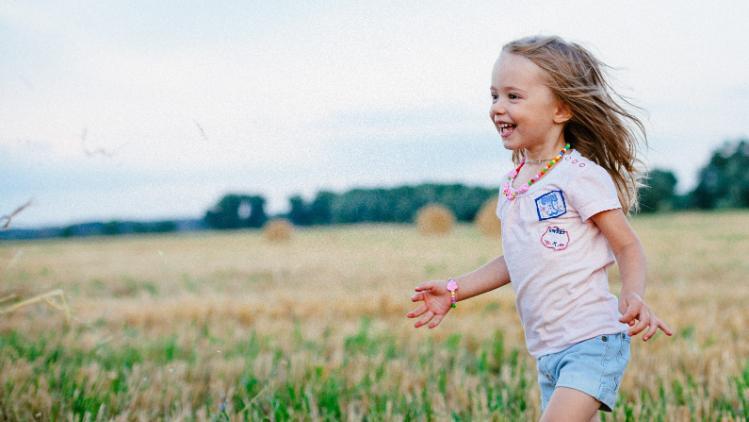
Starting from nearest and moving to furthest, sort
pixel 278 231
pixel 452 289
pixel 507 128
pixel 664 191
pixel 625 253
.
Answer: pixel 625 253
pixel 507 128
pixel 452 289
pixel 278 231
pixel 664 191

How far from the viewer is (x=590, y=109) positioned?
97.2 inches

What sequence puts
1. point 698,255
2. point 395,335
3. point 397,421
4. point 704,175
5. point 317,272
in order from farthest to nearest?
1. point 704,175
2. point 698,255
3. point 317,272
4. point 395,335
5. point 397,421

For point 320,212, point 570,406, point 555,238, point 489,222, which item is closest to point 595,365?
point 570,406

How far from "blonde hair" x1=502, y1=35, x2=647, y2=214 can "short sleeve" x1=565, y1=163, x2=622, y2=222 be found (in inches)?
8.0

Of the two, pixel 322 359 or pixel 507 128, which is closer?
pixel 507 128

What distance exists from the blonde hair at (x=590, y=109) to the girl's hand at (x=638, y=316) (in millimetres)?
492

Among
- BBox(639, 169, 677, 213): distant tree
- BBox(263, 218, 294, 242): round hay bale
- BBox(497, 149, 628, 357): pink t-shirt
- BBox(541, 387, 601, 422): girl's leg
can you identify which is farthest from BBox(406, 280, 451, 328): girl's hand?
BBox(639, 169, 677, 213): distant tree

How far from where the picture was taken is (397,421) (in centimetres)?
288

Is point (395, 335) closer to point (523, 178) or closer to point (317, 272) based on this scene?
point (523, 178)

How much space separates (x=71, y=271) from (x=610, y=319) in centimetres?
1061

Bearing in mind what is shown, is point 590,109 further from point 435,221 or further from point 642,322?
point 435,221

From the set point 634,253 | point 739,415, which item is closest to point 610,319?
point 634,253

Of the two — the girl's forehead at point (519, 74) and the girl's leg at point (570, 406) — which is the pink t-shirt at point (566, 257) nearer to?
the girl's leg at point (570, 406)

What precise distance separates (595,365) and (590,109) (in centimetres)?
79
